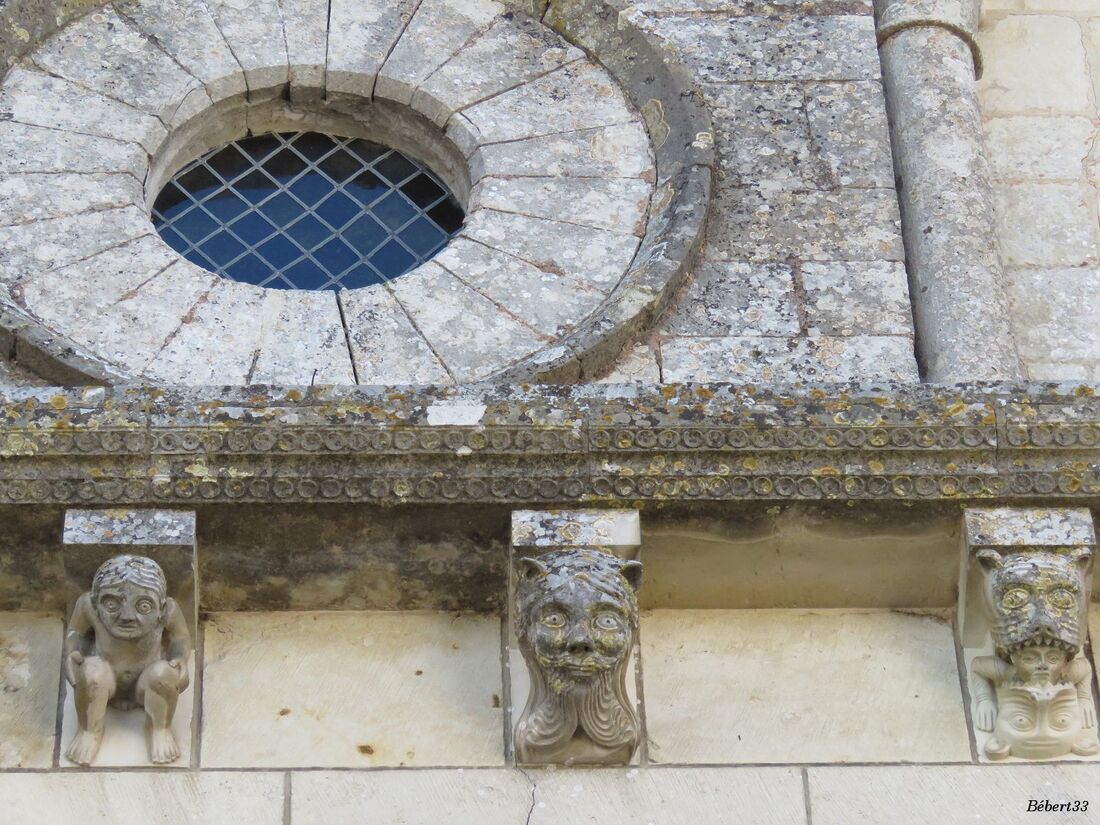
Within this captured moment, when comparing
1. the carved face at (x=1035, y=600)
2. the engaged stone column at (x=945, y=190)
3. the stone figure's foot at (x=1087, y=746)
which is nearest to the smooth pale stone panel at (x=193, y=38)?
the engaged stone column at (x=945, y=190)

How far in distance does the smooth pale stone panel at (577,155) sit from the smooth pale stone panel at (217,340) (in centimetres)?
97

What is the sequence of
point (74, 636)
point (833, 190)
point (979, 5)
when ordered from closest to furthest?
point (74, 636) < point (833, 190) < point (979, 5)

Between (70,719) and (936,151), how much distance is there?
136 inches

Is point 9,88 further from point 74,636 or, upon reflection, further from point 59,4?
point 74,636

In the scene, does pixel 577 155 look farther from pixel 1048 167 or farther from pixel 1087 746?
pixel 1087 746

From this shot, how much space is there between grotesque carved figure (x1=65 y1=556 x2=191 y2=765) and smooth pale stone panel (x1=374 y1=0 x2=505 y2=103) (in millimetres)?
2281

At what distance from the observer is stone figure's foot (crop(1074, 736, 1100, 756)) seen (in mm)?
6918

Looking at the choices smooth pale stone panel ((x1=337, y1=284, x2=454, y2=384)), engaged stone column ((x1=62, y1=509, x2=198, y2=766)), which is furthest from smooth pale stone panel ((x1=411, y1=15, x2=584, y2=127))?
engaged stone column ((x1=62, y1=509, x2=198, y2=766))

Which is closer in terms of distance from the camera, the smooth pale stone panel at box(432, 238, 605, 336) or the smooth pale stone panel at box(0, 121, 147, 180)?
the smooth pale stone panel at box(432, 238, 605, 336)

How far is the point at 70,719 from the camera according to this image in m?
6.90

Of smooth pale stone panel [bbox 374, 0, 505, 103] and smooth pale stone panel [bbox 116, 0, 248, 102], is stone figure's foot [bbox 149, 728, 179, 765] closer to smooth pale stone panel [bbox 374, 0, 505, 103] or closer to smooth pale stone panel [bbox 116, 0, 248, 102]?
smooth pale stone panel [bbox 116, 0, 248, 102]

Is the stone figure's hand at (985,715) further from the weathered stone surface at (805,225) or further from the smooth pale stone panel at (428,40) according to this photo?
the smooth pale stone panel at (428,40)

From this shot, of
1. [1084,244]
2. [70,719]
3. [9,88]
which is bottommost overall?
[70,719]

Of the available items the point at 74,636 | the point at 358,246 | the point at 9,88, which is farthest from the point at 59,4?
the point at 74,636
